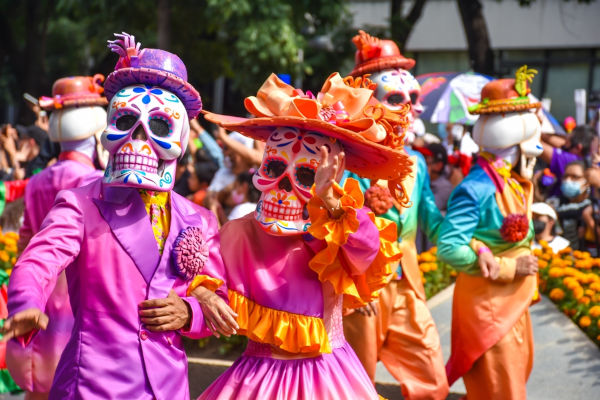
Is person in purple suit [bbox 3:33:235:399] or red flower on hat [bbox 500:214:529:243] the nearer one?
person in purple suit [bbox 3:33:235:399]

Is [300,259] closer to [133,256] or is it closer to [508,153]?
[133,256]

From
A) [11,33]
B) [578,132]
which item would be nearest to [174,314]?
[578,132]

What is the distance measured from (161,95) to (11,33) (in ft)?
56.9

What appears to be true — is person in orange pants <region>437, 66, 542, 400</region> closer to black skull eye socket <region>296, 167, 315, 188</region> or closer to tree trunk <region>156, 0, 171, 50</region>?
black skull eye socket <region>296, 167, 315, 188</region>

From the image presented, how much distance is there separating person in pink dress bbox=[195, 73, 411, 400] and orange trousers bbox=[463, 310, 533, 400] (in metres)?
1.68

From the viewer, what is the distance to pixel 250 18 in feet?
47.0

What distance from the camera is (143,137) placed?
3.85 m

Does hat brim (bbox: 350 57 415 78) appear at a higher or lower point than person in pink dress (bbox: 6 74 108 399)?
higher

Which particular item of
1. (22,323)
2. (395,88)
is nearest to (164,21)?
(395,88)

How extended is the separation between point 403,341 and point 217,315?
254 centimetres

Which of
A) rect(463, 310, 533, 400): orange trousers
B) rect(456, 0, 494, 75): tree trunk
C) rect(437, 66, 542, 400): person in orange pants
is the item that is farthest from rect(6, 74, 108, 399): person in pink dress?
rect(456, 0, 494, 75): tree trunk

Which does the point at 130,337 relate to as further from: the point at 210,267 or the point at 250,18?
the point at 250,18

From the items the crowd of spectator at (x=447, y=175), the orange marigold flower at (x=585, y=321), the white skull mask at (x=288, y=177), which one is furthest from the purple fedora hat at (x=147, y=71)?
the orange marigold flower at (x=585, y=321)

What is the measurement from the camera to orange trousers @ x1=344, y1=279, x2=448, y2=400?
596 cm
